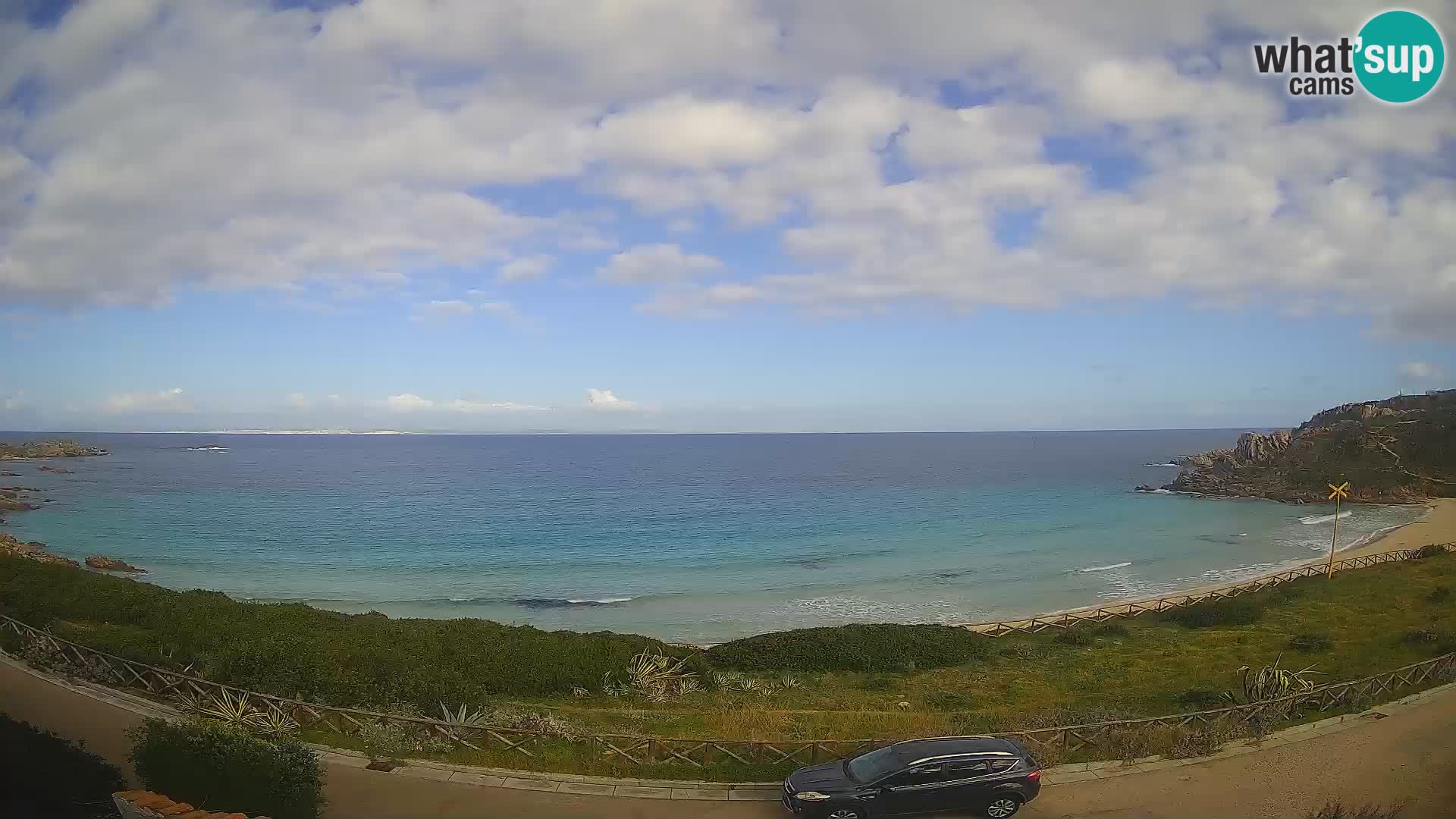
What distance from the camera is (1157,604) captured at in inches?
1484

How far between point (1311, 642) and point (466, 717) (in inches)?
1046

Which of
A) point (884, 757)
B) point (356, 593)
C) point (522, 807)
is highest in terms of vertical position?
point (884, 757)

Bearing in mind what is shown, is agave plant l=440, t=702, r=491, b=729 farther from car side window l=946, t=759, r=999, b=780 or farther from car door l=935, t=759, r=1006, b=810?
car side window l=946, t=759, r=999, b=780

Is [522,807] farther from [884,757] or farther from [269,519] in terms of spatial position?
[269,519]

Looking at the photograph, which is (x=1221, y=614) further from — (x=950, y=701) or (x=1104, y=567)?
(x=1104, y=567)

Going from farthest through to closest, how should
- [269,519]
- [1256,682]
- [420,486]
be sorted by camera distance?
[420,486], [269,519], [1256,682]

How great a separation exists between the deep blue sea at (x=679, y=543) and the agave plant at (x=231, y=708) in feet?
69.7

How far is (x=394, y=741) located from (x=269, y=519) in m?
67.8

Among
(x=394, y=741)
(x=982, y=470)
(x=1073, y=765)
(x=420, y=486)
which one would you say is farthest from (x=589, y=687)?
(x=982, y=470)

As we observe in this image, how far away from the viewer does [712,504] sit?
3374 inches

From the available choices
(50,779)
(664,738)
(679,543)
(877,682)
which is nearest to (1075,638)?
(877,682)

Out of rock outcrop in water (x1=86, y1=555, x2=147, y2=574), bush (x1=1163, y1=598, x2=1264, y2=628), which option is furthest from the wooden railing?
rock outcrop in water (x1=86, y1=555, x2=147, y2=574)

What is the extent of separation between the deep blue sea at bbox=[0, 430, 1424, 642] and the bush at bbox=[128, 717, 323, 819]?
25.0m

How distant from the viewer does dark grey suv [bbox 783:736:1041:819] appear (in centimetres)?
1194
